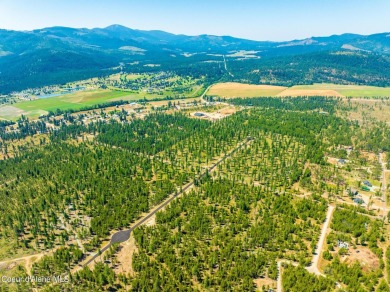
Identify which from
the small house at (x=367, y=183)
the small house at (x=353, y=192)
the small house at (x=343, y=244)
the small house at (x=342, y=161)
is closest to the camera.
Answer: the small house at (x=343, y=244)

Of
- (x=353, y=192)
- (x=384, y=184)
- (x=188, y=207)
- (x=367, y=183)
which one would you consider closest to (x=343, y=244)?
(x=353, y=192)

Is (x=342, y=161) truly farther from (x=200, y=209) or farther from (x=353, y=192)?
(x=200, y=209)

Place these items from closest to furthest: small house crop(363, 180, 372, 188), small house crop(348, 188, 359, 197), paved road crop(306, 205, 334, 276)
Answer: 1. paved road crop(306, 205, 334, 276)
2. small house crop(348, 188, 359, 197)
3. small house crop(363, 180, 372, 188)

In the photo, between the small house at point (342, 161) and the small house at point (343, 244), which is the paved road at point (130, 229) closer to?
the small house at point (343, 244)

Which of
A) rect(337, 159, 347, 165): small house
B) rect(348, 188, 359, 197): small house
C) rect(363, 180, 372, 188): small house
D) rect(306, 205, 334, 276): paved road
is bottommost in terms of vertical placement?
rect(306, 205, 334, 276): paved road

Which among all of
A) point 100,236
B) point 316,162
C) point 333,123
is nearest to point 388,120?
point 333,123

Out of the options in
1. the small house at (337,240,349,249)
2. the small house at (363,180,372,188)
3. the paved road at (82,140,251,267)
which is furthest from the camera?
the small house at (363,180,372,188)

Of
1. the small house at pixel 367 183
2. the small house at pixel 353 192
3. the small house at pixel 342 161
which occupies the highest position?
the small house at pixel 342 161

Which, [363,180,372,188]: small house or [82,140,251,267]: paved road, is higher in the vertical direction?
[363,180,372,188]: small house

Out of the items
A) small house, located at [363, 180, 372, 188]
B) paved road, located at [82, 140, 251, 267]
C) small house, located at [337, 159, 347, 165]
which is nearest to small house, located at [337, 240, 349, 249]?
small house, located at [363, 180, 372, 188]

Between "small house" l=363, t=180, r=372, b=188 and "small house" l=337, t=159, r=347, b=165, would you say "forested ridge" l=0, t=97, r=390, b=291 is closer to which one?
"small house" l=337, t=159, r=347, b=165

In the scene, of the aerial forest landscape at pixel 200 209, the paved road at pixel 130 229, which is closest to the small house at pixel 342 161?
the aerial forest landscape at pixel 200 209
